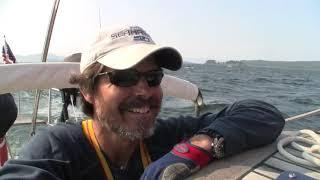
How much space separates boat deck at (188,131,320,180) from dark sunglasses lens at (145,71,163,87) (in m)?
0.51

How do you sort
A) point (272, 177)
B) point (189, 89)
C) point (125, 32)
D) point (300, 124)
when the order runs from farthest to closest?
point (300, 124) → point (189, 89) → point (125, 32) → point (272, 177)

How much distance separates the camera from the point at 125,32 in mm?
1959

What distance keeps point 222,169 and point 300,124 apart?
12729 mm

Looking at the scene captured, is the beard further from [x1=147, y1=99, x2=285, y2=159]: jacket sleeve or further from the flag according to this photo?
the flag

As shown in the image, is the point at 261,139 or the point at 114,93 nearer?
the point at 114,93

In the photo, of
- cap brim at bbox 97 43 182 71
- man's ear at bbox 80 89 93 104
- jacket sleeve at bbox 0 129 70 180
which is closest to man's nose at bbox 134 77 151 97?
cap brim at bbox 97 43 182 71

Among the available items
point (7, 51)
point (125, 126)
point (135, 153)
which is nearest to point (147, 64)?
point (125, 126)

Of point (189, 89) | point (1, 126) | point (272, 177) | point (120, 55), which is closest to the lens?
point (272, 177)

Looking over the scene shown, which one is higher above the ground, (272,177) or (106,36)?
(106,36)

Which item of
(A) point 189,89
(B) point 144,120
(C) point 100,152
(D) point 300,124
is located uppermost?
(B) point 144,120

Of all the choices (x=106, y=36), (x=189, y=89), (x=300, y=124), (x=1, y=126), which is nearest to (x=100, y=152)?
(x=106, y=36)

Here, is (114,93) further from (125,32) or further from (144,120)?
(125,32)

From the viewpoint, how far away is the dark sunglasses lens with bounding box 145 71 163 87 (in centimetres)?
192

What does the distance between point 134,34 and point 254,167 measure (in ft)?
2.97
